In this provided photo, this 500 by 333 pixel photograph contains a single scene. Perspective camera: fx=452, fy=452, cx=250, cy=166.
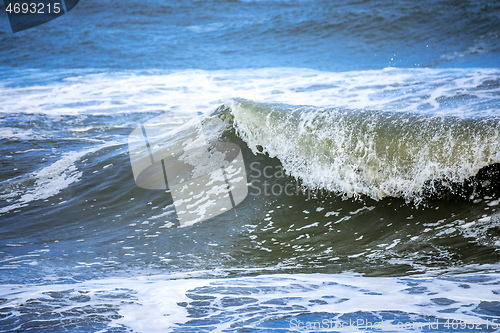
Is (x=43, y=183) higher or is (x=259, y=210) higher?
(x=43, y=183)

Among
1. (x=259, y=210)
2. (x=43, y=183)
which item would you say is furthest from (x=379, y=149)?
(x=43, y=183)

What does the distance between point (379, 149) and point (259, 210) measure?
4.31ft

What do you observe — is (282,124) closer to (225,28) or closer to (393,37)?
(393,37)

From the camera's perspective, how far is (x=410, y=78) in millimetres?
9672

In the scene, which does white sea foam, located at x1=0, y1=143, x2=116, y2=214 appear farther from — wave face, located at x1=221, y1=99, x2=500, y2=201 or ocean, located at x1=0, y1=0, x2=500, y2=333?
wave face, located at x1=221, y1=99, x2=500, y2=201

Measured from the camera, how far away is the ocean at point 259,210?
266 centimetres

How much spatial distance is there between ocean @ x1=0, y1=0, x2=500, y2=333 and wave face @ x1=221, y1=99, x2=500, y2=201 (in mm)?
16

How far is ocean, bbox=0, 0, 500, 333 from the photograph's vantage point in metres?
2.66

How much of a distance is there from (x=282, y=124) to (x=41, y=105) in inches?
251

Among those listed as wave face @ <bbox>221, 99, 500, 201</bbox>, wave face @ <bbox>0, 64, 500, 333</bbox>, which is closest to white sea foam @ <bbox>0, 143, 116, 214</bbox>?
wave face @ <bbox>0, 64, 500, 333</bbox>

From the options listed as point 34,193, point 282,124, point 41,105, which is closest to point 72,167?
point 34,193

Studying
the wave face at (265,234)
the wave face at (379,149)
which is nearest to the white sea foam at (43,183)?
the wave face at (265,234)

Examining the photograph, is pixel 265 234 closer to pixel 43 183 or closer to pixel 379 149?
pixel 379 149

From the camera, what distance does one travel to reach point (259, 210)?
179 inches
